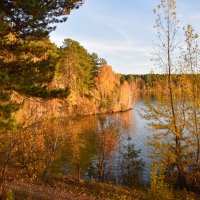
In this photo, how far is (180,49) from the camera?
62.4ft

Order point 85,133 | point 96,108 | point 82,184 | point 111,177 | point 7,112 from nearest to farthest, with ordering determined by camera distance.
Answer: point 7,112
point 82,184
point 111,177
point 85,133
point 96,108

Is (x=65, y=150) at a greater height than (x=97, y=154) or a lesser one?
lesser

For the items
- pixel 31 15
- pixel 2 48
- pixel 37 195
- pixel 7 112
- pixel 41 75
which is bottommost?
pixel 37 195

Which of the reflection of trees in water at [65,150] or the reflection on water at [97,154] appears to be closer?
the reflection of trees in water at [65,150]

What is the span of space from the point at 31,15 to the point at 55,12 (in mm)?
1172

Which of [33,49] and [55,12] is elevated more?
[55,12]

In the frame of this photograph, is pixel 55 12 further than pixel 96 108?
No

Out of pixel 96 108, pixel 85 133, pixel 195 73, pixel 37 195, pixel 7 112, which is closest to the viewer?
pixel 7 112

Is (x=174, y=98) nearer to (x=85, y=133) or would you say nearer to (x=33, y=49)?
(x=33, y=49)

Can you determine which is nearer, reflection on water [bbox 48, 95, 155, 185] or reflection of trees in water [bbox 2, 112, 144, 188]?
reflection of trees in water [bbox 2, 112, 144, 188]

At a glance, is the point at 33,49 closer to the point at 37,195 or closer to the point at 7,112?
the point at 7,112

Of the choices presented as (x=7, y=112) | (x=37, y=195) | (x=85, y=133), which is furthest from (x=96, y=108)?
(x=7, y=112)

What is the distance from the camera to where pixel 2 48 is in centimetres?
1123

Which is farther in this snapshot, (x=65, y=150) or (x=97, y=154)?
(x=65, y=150)
